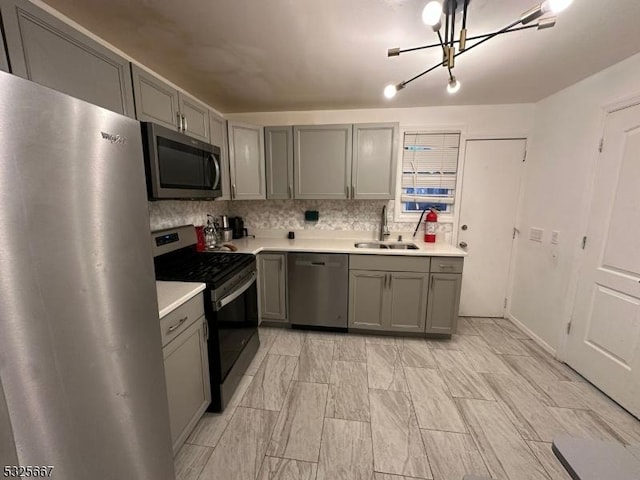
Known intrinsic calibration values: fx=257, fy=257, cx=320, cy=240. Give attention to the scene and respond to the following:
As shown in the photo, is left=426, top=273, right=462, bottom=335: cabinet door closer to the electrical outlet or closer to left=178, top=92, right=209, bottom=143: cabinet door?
the electrical outlet

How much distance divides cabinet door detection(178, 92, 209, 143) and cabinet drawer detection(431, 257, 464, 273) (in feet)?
7.66

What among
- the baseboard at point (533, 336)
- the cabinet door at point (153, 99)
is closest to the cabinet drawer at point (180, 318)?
the cabinet door at point (153, 99)

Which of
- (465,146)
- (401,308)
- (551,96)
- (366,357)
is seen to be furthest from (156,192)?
(551,96)

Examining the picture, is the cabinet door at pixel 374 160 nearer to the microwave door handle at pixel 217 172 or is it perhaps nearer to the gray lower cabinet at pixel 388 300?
the gray lower cabinet at pixel 388 300

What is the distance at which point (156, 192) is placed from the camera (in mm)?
1486

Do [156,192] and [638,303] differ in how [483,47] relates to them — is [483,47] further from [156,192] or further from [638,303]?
Result: [156,192]

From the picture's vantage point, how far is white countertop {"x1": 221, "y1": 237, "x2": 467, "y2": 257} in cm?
246

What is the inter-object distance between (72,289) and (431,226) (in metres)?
2.98

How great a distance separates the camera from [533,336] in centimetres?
263

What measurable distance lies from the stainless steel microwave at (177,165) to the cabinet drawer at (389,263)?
4.76ft

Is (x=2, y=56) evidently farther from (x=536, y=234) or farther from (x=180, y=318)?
(x=536, y=234)

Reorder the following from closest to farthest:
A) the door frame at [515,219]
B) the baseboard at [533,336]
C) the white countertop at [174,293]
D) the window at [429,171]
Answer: the white countertop at [174,293], the baseboard at [533,336], the door frame at [515,219], the window at [429,171]

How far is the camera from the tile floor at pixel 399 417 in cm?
140

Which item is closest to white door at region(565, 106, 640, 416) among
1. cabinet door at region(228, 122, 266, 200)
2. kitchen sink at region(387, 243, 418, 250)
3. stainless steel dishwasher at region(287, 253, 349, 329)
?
kitchen sink at region(387, 243, 418, 250)
